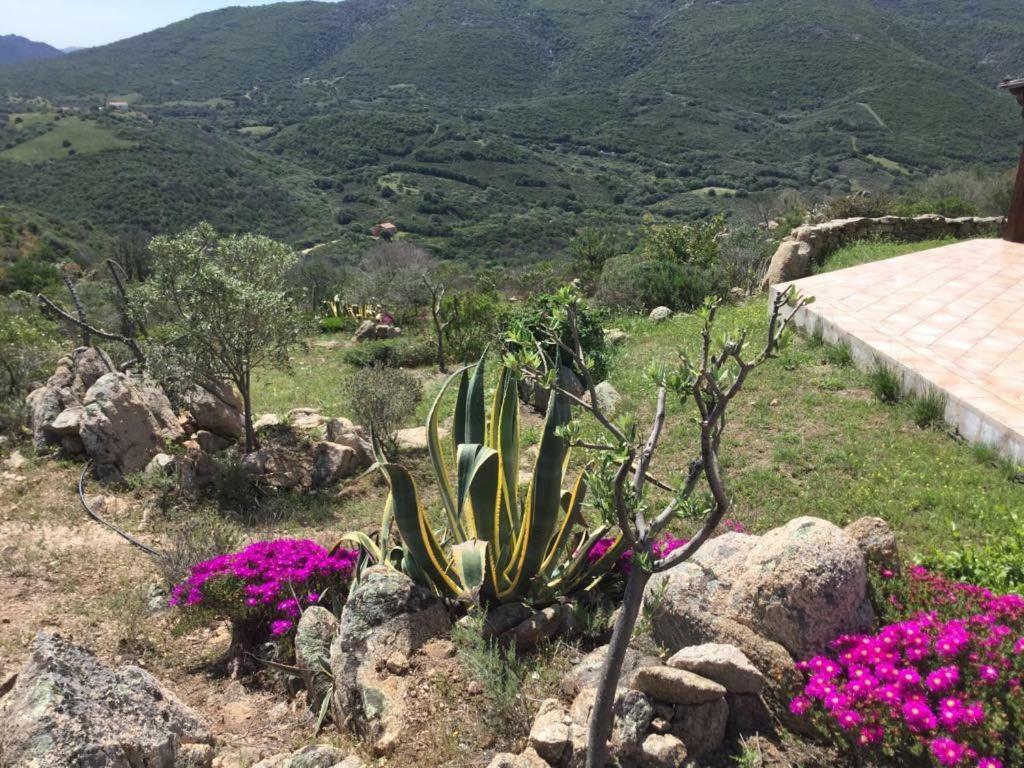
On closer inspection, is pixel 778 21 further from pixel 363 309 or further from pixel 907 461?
pixel 907 461

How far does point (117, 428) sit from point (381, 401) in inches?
101

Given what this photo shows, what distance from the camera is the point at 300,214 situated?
6284cm

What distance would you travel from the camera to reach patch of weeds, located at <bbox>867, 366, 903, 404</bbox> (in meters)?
6.36

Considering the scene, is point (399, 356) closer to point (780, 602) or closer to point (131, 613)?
point (131, 613)

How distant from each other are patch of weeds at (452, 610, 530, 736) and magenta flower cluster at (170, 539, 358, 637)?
3.71 feet

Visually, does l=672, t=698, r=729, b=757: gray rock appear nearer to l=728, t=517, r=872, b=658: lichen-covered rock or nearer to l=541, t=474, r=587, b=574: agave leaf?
l=728, t=517, r=872, b=658: lichen-covered rock

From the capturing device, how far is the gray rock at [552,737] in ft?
8.42

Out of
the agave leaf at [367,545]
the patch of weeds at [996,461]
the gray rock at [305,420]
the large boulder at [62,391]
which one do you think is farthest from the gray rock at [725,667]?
the large boulder at [62,391]

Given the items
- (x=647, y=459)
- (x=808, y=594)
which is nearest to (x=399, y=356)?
(x=808, y=594)

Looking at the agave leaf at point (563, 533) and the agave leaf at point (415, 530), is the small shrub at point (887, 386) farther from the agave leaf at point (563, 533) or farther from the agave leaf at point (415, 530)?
the agave leaf at point (415, 530)

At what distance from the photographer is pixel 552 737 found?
2.58m

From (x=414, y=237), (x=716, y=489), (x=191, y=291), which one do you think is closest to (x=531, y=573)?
(x=716, y=489)

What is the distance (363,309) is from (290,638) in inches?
672

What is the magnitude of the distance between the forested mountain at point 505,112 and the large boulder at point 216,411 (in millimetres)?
46906
